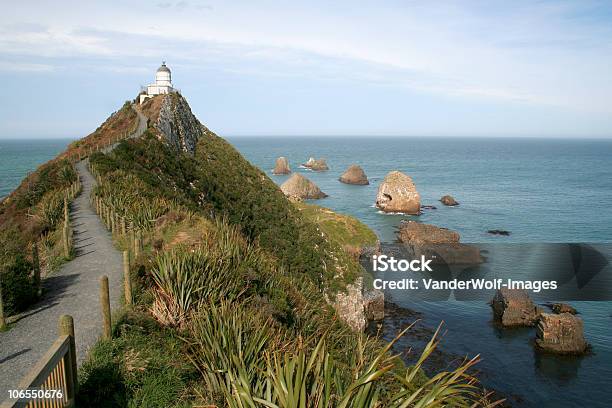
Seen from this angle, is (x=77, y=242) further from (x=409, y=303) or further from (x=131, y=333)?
(x=409, y=303)

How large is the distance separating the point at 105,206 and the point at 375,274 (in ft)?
93.4

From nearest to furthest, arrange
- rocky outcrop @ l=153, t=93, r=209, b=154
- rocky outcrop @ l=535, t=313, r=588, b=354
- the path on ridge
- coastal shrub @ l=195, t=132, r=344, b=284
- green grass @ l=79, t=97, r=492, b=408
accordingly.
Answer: green grass @ l=79, t=97, r=492, b=408
the path on ridge
rocky outcrop @ l=535, t=313, r=588, b=354
coastal shrub @ l=195, t=132, r=344, b=284
rocky outcrop @ l=153, t=93, r=209, b=154

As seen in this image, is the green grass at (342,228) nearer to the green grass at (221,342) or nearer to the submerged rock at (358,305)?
the submerged rock at (358,305)

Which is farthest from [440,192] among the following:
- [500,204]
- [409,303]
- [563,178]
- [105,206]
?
[105,206]

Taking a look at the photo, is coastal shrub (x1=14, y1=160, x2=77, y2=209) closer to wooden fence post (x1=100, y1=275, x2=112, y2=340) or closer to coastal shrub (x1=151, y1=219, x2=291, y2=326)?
coastal shrub (x1=151, y1=219, x2=291, y2=326)

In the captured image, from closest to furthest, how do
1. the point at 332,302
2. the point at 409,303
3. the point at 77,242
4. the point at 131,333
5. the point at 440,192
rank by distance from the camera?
the point at 131,333 < the point at 77,242 < the point at 332,302 < the point at 409,303 < the point at 440,192

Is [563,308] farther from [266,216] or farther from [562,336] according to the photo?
[266,216]

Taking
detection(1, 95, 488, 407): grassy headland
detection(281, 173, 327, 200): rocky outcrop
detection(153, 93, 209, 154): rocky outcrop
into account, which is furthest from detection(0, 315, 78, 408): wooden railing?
detection(281, 173, 327, 200): rocky outcrop

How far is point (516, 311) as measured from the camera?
3247 centimetres

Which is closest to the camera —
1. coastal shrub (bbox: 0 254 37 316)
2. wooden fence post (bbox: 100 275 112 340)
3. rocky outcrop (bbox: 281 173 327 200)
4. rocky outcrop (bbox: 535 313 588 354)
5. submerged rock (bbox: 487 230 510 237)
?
wooden fence post (bbox: 100 275 112 340)

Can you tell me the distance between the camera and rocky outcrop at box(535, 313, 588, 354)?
2816 cm

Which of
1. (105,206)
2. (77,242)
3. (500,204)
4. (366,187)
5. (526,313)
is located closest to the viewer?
(77,242)

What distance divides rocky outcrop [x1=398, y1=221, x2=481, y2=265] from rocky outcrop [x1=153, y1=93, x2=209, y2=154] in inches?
1013

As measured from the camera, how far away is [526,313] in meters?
32.5
